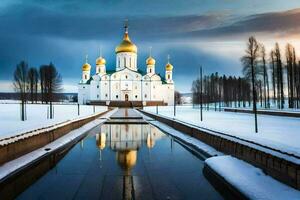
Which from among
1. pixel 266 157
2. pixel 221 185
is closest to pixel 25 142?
pixel 221 185

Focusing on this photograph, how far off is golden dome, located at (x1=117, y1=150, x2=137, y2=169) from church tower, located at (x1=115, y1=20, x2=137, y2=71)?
91.1m

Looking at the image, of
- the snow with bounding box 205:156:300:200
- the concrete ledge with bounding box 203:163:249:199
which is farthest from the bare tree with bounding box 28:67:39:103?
the snow with bounding box 205:156:300:200

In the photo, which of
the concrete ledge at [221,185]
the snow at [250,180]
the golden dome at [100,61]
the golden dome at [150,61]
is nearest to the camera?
the snow at [250,180]

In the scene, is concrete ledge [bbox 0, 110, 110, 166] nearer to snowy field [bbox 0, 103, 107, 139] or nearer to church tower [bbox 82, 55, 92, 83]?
snowy field [bbox 0, 103, 107, 139]

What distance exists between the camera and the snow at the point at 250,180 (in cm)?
661

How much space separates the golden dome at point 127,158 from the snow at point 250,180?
2507 millimetres

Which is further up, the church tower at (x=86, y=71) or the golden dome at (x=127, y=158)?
the church tower at (x=86, y=71)

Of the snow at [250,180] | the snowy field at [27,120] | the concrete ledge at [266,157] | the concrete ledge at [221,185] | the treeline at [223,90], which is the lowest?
the concrete ledge at [221,185]

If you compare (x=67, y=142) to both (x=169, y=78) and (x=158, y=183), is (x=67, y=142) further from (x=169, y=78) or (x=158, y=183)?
(x=169, y=78)

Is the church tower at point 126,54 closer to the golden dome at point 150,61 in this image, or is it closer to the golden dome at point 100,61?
the golden dome at point 150,61

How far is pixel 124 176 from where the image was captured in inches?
360

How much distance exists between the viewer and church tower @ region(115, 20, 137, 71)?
103062mm

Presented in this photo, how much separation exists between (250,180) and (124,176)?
3.31 metres

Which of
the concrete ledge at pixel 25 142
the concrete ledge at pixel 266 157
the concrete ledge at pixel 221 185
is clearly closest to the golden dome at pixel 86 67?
the concrete ledge at pixel 25 142
